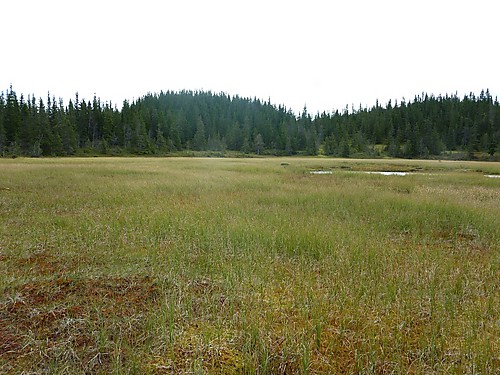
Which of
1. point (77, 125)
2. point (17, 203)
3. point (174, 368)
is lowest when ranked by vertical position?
point (174, 368)

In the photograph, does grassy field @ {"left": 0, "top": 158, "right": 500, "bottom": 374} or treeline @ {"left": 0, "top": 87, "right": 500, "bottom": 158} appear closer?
A: grassy field @ {"left": 0, "top": 158, "right": 500, "bottom": 374}

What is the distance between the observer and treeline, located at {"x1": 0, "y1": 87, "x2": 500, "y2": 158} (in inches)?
2908

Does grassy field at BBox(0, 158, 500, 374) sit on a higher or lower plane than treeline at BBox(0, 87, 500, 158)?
lower

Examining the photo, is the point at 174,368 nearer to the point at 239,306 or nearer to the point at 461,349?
the point at 239,306

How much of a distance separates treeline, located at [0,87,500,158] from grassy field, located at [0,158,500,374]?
70.6 metres

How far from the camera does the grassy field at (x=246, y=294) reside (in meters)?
3.41

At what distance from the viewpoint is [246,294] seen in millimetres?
4816

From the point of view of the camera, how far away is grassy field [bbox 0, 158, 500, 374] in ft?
11.2

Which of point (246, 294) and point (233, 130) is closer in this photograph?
point (246, 294)

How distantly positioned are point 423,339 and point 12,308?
5741 mm

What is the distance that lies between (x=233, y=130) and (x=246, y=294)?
112 meters

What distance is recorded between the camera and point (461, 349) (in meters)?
3.52

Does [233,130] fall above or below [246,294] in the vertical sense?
above

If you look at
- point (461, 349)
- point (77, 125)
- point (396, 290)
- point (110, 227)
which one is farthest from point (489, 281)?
point (77, 125)
